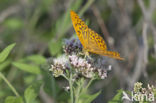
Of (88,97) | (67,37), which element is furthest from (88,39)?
(67,37)

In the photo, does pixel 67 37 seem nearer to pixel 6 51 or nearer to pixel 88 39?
pixel 88 39

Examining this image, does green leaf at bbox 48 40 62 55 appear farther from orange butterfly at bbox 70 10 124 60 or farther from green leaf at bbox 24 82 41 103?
green leaf at bbox 24 82 41 103

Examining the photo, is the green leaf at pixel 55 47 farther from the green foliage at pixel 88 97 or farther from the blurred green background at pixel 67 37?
the green foliage at pixel 88 97

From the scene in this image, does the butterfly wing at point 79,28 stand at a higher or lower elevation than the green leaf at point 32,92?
higher

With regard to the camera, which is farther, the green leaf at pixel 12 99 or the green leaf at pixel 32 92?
the green leaf at pixel 32 92

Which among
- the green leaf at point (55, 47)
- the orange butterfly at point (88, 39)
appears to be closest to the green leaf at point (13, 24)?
the green leaf at point (55, 47)

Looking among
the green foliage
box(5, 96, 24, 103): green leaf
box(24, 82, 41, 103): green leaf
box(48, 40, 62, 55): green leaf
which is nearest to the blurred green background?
box(48, 40, 62, 55): green leaf
